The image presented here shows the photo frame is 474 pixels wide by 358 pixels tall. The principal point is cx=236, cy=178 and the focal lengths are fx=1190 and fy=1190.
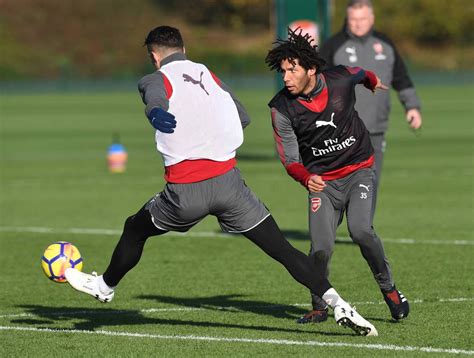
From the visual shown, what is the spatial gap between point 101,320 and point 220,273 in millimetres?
2626

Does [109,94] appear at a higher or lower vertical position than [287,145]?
lower

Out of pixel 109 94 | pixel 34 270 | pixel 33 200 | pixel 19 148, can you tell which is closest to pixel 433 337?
pixel 34 270

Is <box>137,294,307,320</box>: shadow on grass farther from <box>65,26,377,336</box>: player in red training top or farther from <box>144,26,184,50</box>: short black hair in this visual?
<box>144,26,184,50</box>: short black hair

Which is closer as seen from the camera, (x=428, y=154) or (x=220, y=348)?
(x=220, y=348)

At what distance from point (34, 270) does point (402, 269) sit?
12.5 feet

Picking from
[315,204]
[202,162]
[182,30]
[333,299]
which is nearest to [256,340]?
[333,299]

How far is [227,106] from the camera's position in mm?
8211

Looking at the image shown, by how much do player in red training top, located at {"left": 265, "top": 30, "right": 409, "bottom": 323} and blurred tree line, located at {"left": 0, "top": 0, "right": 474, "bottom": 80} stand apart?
60.6m

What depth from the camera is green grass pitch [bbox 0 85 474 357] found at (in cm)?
847

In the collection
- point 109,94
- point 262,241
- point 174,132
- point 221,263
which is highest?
point 174,132

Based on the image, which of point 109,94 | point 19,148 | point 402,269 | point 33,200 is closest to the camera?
point 402,269

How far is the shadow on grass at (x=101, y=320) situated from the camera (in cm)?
905

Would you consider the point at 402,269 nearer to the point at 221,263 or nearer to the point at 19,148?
the point at 221,263

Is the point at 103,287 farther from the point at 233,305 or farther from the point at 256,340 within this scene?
the point at 233,305
